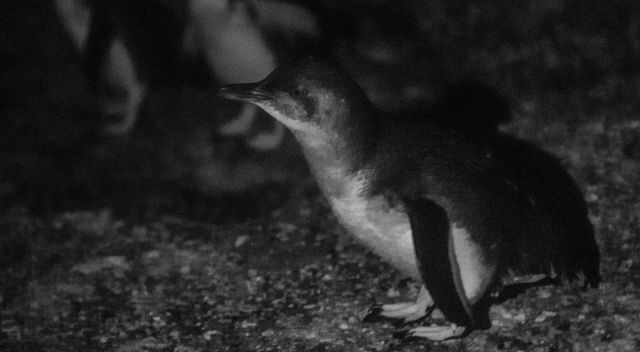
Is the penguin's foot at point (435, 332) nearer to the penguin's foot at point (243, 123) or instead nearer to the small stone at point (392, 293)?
the small stone at point (392, 293)

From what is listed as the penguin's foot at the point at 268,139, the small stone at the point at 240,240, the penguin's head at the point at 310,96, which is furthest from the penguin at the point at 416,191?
the penguin's foot at the point at 268,139

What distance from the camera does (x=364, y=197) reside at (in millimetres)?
1965

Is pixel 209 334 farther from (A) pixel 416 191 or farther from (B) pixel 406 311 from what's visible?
(A) pixel 416 191

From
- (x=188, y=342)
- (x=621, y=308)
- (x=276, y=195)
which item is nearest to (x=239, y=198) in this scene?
(x=276, y=195)

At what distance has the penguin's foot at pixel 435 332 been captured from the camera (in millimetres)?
2062

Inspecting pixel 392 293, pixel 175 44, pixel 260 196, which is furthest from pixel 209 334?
pixel 175 44

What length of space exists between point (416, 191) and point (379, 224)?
0.11m

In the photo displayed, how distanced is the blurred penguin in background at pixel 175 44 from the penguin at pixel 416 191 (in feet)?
3.41

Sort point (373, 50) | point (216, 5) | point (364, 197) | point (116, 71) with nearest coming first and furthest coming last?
point (364, 197), point (216, 5), point (116, 71), point (373, 50)

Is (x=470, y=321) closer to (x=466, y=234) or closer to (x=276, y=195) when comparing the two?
(x=466, y=234)

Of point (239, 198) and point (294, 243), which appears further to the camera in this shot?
point (239, 198)

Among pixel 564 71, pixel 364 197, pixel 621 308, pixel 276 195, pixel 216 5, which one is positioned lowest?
pixel 621 308

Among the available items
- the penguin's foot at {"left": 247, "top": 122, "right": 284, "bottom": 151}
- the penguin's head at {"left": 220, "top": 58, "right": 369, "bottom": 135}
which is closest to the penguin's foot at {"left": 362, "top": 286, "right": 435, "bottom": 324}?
the penguin's head at {"left": 220, "top": 58, "right": 369, "bottom": 135}

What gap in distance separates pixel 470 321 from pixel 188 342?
0.70 m
